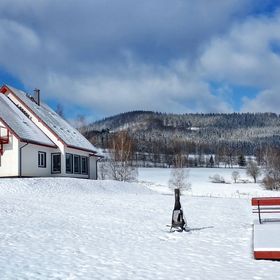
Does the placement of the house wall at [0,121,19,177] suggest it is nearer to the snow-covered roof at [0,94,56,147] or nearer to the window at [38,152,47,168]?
the snow-covered roof at [0,94,56,147]

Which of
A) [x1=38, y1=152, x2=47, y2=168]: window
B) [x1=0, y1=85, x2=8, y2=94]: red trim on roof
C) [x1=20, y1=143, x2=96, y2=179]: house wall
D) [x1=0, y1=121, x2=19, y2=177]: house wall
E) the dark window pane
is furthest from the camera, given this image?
the dark window pane

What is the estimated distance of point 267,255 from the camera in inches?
393

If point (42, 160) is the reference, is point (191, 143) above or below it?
above

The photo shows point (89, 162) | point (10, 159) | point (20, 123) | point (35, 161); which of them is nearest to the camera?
point (10, 159)

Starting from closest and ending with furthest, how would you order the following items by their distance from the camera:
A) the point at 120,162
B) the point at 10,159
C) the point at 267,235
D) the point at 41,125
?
the point at 267,235
the point at 10,159
the point at 41,125
the point at 120,162

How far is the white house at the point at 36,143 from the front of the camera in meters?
28.6

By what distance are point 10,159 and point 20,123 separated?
3.07 meters

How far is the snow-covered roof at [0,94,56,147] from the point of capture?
94.4ft

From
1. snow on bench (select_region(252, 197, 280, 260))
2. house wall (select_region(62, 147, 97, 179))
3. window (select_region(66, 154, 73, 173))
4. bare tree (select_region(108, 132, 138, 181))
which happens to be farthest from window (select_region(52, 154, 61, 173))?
snow on bench (select_region(252, 197, 280, 260))

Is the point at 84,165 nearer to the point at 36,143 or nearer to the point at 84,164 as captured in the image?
the point at 84,164

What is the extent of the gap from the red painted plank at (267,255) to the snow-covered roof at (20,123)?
20.9 meters

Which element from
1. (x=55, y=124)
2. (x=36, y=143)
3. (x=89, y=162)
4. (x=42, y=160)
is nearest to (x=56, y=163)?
(x=42, y=160)

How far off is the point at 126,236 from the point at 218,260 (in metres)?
3.51

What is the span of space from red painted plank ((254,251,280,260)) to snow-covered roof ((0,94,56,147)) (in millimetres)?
20914
